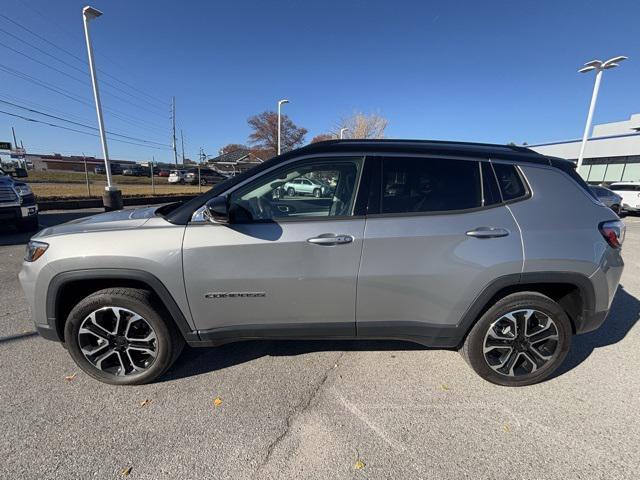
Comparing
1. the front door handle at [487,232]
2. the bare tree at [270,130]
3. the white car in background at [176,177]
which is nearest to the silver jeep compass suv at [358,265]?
the front door handle at [487,232]

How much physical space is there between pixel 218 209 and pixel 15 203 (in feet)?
25.1

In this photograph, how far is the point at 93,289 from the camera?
2.43m

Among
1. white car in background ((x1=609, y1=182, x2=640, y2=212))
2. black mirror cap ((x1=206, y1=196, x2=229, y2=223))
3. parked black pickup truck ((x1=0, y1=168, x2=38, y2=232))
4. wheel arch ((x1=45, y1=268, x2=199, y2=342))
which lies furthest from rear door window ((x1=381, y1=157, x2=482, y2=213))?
white car in background ((x1=609, y1=182, x2=640, y2=212))

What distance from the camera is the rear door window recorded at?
2.31 m

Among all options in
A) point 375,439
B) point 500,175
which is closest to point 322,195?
point 500,175

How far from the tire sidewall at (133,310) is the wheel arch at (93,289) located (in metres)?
0.10

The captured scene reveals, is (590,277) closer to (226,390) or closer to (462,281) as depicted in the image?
(462,281)

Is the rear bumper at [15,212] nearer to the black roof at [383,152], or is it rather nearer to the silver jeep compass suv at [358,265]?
the silver jeep compass suv at [358,265]

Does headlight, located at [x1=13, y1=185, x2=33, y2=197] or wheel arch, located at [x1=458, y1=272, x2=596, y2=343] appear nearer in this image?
wheel arch, located at [x1=458, y1=272, x2=596, y2=343]

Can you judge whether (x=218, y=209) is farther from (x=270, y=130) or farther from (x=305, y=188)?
(x=270, y=130)

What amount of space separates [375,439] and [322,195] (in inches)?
79.1

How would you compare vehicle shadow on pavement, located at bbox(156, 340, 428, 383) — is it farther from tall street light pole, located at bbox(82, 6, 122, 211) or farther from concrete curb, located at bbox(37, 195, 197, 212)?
tall street light pole, located at bbox(82, 6, 122, 211)

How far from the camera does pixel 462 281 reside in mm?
2291

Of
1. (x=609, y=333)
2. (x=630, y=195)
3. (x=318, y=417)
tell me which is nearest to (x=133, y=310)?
(x=318, y=417)
